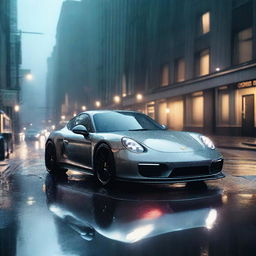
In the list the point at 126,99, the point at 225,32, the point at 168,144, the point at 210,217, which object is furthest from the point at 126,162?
the point at 126,99

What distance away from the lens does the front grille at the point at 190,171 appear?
5798mm

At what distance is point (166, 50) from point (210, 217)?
3845 cm

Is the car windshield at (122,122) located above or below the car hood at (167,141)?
above

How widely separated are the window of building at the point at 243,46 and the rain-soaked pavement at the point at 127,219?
22.5 metres

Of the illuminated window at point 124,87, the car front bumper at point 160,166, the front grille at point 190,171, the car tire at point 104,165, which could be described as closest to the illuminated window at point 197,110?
the illuminated window at point 124,87

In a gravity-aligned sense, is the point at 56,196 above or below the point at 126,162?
below

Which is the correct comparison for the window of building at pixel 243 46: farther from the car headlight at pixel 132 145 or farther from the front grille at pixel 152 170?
the front grille at pixel 152 170

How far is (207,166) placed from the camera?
6.06 meters

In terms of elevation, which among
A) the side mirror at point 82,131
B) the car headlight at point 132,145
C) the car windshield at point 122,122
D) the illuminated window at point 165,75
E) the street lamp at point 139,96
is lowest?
the car headlight at point 132,145

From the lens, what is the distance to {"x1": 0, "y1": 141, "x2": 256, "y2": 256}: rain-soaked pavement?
10.9 ft

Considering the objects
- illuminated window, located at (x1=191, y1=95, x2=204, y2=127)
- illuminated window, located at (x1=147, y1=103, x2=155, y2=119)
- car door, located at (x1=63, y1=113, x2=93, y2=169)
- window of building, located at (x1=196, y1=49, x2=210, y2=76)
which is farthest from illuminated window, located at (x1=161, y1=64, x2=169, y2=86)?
car door, located at (x1=63, y1=113, x2=93, y2=169)

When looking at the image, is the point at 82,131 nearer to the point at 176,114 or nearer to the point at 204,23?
the point at 204,23

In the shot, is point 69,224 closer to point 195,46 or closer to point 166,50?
point 195,46

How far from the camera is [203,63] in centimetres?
3394
